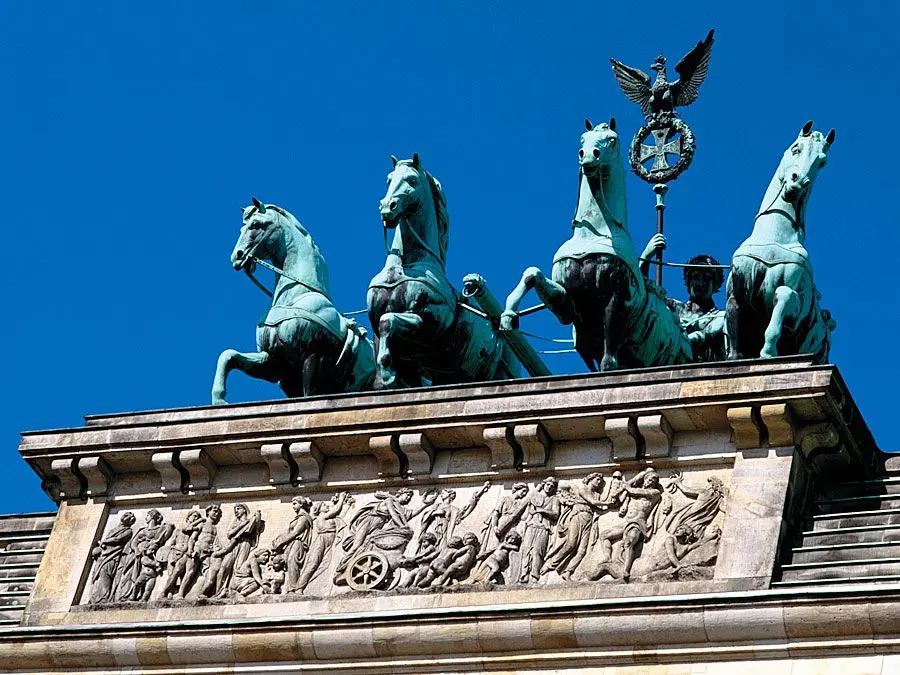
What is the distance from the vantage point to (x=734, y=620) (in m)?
21.6

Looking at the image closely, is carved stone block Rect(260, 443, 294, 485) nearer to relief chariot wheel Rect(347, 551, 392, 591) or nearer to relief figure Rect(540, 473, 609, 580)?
relief chariot wheel Rect(347, 551, 392, 591)

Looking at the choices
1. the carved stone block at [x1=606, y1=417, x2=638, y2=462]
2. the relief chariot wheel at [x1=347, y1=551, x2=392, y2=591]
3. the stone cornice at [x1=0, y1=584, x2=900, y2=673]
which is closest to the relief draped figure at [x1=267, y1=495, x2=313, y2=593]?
the relief chariot wheel at [x1=347, y1=551, x2=392, y2=591]

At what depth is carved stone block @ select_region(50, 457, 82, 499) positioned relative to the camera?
2588 centimetres

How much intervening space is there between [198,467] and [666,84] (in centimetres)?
819

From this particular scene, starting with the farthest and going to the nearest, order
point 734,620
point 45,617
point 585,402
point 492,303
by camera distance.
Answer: point 492,303 → point 45,617 → point 585,402 → point 734,620

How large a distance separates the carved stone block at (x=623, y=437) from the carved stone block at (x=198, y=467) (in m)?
4.29

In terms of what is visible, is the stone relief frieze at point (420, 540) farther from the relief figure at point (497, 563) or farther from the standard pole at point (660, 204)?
the standard pole at point (660, 204)

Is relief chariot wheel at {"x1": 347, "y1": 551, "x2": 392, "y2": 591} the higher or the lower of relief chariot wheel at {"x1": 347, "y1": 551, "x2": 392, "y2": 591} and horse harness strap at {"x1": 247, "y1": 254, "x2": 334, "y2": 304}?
the lower

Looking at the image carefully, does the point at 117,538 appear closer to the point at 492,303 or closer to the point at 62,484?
the point at 62,484

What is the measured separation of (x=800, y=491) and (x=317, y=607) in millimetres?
4618

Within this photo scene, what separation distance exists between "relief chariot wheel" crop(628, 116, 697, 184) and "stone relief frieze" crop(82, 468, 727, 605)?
7305 mm

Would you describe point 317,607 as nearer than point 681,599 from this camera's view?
No

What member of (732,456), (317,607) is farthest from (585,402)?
(317,607)

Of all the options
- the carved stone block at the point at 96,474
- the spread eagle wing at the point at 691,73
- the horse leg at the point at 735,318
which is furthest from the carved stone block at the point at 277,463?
the spread eagle wing at the point at 691,73
